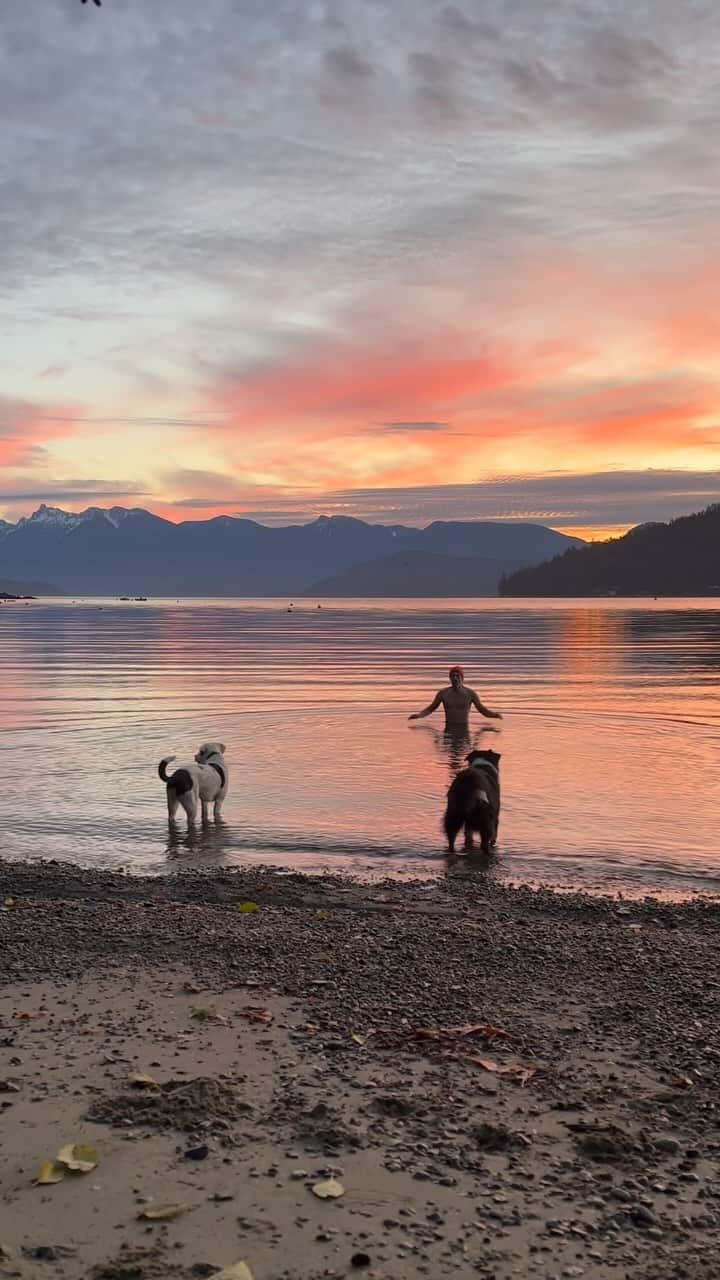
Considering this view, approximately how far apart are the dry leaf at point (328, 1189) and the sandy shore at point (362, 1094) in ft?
0.13

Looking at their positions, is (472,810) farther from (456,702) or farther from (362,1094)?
(456,702)

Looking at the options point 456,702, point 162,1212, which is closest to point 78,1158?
point 162,1212

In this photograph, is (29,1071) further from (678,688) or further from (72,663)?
(72,663)

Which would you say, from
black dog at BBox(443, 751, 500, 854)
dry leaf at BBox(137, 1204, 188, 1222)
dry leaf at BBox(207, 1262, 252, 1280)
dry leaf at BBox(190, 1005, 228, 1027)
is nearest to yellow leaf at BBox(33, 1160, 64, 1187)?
dry leaf at BBox(137, 1204, 188, 1222)

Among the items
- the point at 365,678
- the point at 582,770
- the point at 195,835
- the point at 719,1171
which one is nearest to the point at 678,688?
the point at 365,678

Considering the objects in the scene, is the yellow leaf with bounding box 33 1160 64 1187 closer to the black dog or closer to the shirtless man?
the black dog

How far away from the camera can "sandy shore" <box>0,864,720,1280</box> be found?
486cm

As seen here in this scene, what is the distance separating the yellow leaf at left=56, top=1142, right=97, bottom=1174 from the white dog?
32.6ft

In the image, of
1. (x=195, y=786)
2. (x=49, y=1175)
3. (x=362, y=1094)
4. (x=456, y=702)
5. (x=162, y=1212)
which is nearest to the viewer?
(x=162, y=1212)

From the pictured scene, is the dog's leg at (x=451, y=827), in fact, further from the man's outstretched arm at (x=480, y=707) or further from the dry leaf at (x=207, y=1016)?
the man's outstretched arm at (x=480, y=707)

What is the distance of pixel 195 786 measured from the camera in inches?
631

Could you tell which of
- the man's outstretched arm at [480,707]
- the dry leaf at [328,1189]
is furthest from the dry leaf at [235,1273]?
the man's outstretched arm at [480,707]

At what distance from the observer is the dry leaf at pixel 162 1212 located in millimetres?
5008

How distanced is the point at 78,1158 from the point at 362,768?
1623 cm
